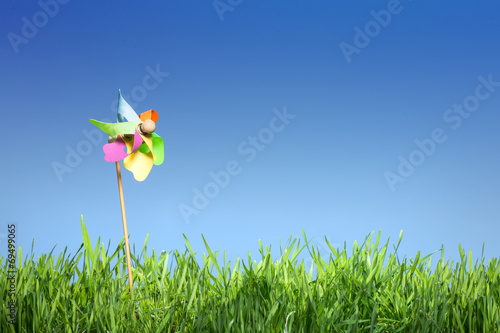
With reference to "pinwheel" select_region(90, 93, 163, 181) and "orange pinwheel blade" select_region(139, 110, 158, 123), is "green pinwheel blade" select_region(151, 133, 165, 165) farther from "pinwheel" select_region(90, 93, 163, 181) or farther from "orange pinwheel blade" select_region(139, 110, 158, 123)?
"orange pinwheel blade" select_region(139, 110, 158, 123)

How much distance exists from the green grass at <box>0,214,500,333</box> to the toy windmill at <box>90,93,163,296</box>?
0.46 meters

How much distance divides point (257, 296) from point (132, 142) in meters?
1.25

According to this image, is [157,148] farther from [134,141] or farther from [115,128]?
[115,128]

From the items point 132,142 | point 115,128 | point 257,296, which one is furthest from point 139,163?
point 257,296

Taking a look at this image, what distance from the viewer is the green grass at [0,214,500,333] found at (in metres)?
2.48

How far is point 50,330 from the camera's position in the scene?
252 centimetres

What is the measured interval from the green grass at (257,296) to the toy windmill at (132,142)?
0.46 m

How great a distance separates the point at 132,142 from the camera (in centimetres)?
307

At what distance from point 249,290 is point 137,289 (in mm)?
706

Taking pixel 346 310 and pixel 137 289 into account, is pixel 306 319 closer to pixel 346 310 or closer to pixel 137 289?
pixel 346 310

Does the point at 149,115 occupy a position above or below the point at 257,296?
above

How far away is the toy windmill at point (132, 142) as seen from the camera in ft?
9.75

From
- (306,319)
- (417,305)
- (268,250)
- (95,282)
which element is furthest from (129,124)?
(417,305)

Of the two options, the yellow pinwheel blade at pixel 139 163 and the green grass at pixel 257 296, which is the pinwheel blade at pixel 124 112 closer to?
the yellow pinwheel blade at pixel 139 163
